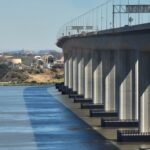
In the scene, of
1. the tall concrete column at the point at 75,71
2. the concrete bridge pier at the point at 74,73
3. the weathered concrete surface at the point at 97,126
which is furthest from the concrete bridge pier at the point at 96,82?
the tall concrete column at the point at 75,71


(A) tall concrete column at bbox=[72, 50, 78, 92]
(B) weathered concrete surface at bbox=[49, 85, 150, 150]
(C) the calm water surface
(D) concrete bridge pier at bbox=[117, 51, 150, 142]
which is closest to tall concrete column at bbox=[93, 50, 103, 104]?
(B) weathered concrete surface at bbox=[49, 85, 150, 150]

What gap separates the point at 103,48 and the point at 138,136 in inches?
1115

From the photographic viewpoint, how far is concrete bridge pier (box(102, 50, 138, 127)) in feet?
232

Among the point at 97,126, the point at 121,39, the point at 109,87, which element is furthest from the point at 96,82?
the point at 97,126

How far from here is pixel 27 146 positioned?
2128 inches

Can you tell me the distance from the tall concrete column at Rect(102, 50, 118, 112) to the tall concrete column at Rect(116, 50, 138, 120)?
21.3 feet

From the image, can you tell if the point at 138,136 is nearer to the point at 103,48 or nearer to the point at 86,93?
the point at 103,48

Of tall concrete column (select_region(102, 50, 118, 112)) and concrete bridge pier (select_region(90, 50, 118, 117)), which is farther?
tall concrete column (select_region(102, 50, 118, 112))

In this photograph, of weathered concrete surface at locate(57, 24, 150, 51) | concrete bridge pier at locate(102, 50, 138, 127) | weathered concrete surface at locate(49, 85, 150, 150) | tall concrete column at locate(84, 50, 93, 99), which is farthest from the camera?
tall concrete column at locate(84, 50, 93, 99)

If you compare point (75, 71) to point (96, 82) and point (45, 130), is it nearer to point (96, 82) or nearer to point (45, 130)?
point (96, 82)

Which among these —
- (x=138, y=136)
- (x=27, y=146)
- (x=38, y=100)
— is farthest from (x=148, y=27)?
(x=38, y=100)

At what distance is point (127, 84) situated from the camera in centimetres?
7281

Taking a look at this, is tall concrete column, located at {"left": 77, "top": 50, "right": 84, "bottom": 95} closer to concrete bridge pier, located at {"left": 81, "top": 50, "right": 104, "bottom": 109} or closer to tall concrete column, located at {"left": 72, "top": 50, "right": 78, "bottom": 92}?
tall concrete column, located at {"left": 72, "top": 50, "right": 78, "bottom": 92}

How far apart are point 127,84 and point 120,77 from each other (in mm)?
995
